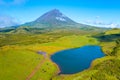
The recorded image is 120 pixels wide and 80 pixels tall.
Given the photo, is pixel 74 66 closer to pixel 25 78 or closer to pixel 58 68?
pixel 58 68

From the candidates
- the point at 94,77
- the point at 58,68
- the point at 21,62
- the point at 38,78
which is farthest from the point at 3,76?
the point at 94,77

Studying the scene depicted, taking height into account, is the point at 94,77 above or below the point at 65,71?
above

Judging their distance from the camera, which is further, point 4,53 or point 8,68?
point 4,53

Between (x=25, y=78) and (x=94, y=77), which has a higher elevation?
(x=94, y=77)

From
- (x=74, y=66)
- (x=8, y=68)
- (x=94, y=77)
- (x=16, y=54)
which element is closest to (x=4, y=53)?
(x=16, y=54)

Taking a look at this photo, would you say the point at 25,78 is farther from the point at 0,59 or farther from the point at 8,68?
the point at 0,59

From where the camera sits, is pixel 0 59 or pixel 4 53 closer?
pixel 0 59

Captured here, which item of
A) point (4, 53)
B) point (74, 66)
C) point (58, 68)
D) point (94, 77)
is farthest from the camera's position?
point (4, 53)

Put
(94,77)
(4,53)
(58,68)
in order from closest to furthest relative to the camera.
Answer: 1. (94,77)
2. (58,68)
3. (4,53)

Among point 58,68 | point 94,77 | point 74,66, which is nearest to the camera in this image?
point 94,77
